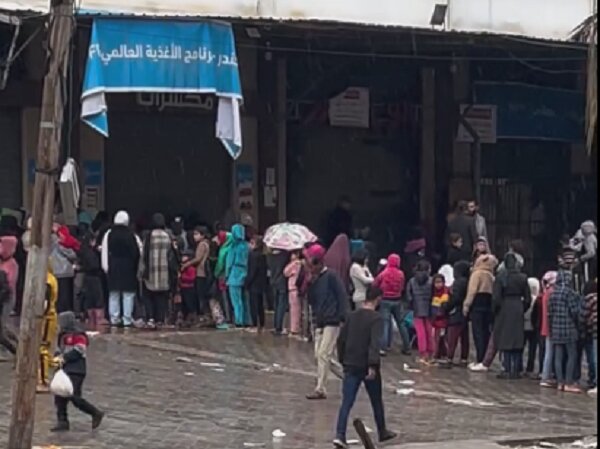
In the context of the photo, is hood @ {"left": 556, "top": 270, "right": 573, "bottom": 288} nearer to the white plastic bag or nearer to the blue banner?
the white plastic bag

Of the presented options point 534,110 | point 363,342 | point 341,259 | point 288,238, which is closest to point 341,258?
point 341,259

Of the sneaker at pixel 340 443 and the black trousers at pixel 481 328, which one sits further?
the black trousers at pixel 481 328

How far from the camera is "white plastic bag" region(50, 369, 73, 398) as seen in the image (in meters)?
14.4

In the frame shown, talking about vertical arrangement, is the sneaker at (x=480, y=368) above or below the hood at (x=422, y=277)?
below

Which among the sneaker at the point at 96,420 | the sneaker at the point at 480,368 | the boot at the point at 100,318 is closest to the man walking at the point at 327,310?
the sneaker at the point at 96,420

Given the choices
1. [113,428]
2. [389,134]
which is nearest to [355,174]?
[389,134]

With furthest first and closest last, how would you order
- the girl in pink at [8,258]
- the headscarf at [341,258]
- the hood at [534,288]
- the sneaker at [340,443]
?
1. the headscarf at [341,258]
2. the girl in pink at [8,258]
3. the hood at [534,288]
4. the sneaker at [340,443]

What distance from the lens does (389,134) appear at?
30.6 metres

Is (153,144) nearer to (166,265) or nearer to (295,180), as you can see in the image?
(295,180)

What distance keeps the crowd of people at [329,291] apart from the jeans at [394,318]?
22 mm

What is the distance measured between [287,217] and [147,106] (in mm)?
3746

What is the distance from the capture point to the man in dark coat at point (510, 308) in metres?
19.4

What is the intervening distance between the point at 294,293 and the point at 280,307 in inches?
26.1

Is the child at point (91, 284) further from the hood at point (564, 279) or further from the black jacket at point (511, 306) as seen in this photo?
the hood at point (564, 279)
